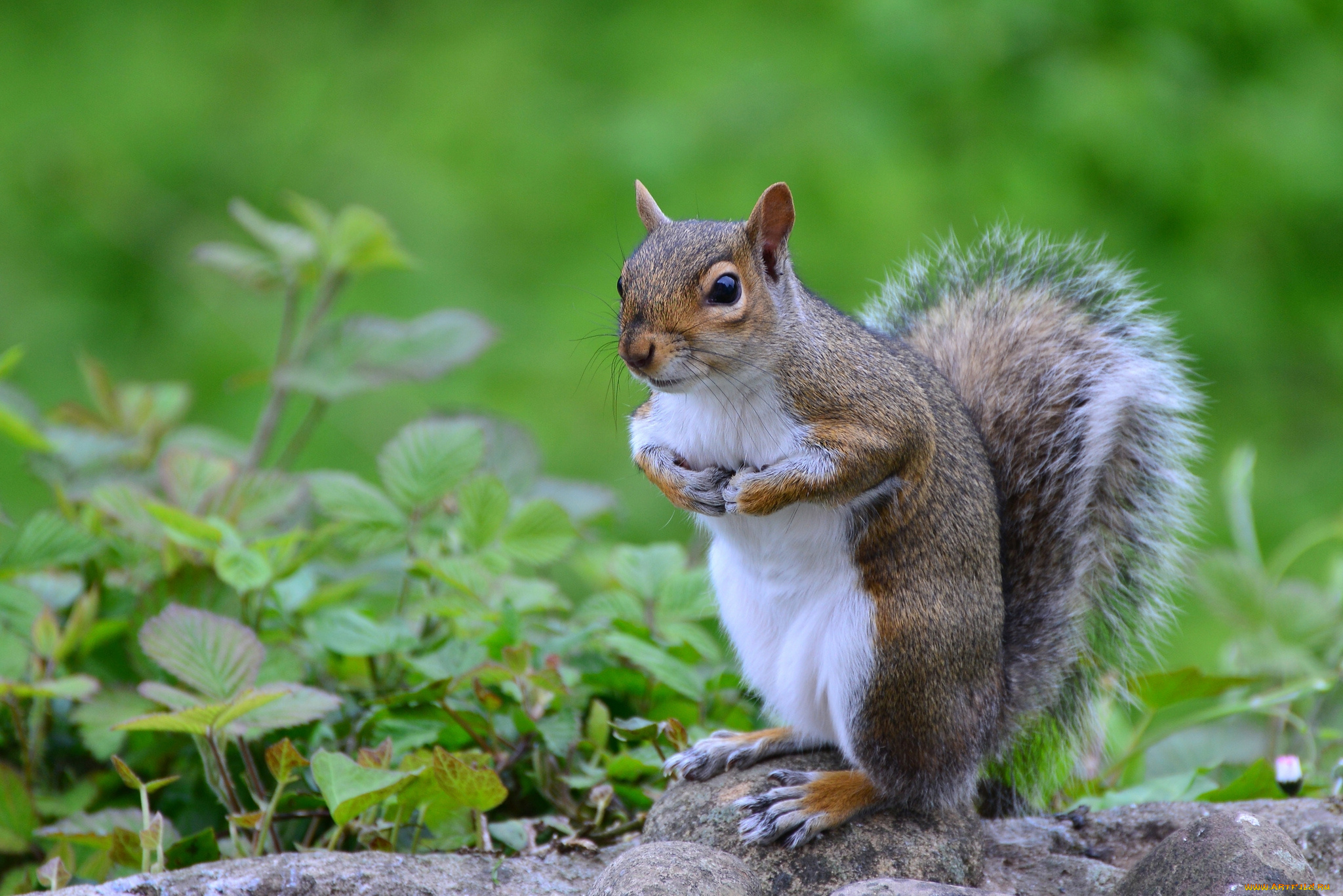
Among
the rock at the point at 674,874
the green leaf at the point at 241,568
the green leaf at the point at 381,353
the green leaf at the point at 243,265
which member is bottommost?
the rock at the point at 674,874

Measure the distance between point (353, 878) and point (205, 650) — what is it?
308 millimetres

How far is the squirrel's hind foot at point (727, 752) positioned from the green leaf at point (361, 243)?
38.1 inches

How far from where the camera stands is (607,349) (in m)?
1.66

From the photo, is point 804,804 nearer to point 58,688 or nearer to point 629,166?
point 58,688

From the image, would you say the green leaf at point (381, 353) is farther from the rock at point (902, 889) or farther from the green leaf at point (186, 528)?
the rock at point (902, 889)

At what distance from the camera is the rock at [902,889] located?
1070mm

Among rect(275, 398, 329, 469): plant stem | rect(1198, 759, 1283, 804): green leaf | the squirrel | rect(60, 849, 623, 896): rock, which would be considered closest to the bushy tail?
the squirrel

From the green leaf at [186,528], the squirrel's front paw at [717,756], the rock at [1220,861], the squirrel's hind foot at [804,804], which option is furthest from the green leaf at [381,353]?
the rock at [1220,861]

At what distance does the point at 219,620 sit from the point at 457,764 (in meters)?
0.32

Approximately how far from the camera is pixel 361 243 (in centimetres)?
201

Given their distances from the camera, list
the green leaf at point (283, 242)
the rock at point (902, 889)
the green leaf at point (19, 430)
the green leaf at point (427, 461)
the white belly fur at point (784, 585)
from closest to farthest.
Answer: the rock at point (902, 889) → the white belly fur at point (784, 585) → the green leaf at point (19, 430) → the green leaf at point (427, 461) → the green leaf at point (283, 242)

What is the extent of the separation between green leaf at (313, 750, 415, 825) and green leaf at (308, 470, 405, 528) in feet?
1.66

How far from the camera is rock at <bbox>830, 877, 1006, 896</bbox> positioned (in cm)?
107

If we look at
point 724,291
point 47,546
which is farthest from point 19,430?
point 724,291
